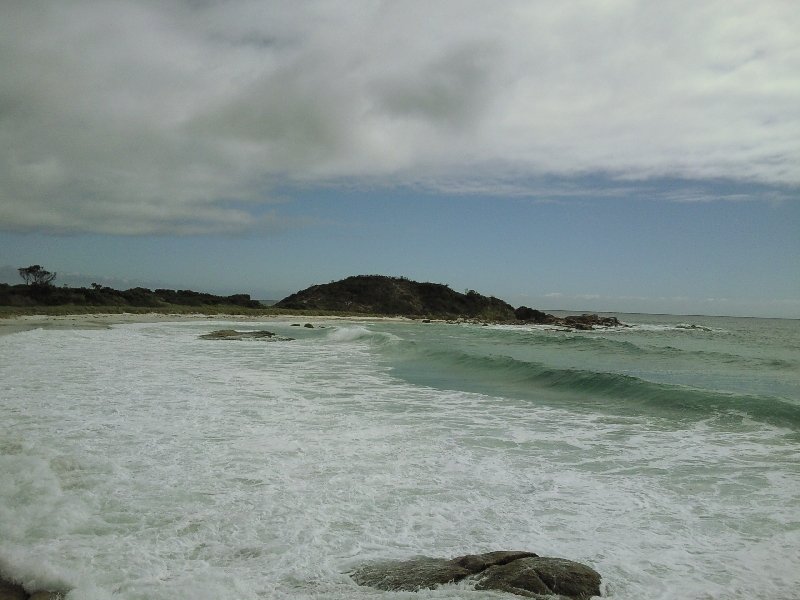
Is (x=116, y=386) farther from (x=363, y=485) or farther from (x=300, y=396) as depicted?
(x=363, y=485)

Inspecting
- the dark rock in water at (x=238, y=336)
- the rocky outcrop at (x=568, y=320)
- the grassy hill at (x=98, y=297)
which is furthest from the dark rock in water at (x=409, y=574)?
the rocky outcrop at (x=568, y=320)

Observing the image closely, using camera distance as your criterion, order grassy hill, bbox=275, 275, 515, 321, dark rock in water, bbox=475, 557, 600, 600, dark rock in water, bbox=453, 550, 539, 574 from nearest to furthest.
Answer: dark rock in water, bbox=475, 557, 600, 600, dark rock in water, bbox=453, 550, 539, 574, grassy hill, bbox=275, 275, 515, 321

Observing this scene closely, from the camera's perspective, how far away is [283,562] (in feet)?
11.9

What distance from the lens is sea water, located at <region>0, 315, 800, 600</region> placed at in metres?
3.55

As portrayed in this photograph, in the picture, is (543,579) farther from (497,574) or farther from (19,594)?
(19,594)

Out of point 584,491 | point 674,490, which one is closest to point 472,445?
point 584,491

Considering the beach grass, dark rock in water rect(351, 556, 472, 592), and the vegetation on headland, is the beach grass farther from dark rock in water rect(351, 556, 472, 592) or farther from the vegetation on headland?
dark rock in water rect(351, 556, 472, 592)

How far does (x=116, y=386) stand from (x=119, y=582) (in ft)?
25.2

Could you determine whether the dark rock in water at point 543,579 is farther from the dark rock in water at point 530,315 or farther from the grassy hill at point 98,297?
the dark rock in water at point 530,315

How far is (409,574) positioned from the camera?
3479 mm

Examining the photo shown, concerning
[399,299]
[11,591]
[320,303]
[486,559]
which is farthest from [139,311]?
[486,559]

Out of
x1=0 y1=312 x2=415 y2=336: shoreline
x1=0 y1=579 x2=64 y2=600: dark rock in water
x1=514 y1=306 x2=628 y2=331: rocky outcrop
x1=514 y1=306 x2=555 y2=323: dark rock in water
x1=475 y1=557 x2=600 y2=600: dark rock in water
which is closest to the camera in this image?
x1=0 y1=579 x2=64 y2=600: dark rock in water

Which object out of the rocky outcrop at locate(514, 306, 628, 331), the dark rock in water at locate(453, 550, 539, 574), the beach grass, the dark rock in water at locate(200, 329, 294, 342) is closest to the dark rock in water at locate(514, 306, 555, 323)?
the rocky outcrop at locate(514, 306, 628, 331)

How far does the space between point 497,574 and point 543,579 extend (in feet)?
0.94
